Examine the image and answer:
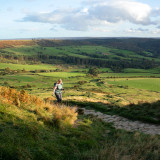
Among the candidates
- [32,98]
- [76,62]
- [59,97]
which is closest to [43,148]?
[32,98]

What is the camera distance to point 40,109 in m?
8.46

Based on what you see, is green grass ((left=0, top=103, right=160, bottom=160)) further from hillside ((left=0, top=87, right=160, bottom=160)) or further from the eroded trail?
the eroded trail

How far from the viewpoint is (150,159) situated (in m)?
4.92

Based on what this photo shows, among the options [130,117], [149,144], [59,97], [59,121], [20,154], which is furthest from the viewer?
[59,97]

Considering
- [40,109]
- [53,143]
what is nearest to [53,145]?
[53,143]

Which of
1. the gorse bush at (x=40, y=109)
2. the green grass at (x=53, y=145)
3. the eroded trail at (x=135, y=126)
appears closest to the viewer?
the green grass at (x=53, y=145)

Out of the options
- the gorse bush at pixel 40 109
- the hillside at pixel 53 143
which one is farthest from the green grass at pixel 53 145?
the gorse bush at pixel 40 109

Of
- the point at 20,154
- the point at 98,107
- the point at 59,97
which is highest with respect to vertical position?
the point at 20,154

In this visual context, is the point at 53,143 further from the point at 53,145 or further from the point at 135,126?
the point at 135,126

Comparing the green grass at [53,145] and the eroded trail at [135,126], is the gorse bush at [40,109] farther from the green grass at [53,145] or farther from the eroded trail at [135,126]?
the eroded trail at [135,126]

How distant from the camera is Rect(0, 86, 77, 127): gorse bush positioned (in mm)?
7137

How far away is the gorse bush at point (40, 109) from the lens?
7137mm

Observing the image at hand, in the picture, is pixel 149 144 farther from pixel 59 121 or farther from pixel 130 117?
pixel 130 117

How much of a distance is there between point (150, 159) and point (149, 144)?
1007mm
